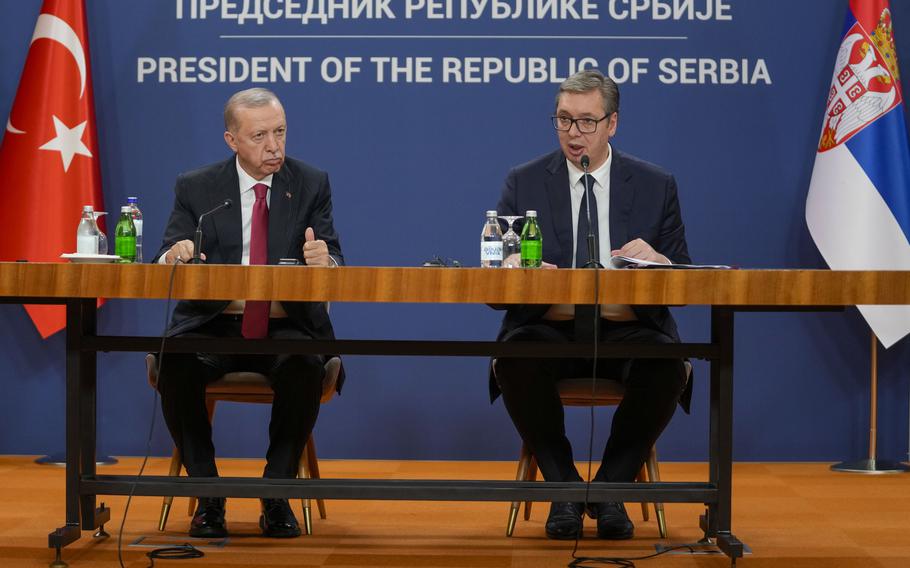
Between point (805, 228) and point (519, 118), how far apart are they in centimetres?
122

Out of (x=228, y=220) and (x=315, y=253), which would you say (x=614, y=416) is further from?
(x=228, y=220)

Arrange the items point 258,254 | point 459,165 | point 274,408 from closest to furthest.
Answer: point 274,408 → point 258,254 → point 459,165

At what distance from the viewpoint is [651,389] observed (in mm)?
2904

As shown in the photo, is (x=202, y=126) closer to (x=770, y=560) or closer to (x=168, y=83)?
(x=168, y=83)

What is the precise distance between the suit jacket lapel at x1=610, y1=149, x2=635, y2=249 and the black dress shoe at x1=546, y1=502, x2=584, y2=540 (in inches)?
29.5

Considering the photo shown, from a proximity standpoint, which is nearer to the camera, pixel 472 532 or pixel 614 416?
pixel 614 416

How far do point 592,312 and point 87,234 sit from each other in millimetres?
1305

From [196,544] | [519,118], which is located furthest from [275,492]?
[519,118]

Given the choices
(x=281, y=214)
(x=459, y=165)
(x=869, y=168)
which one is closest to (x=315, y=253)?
(x=281, y=214)

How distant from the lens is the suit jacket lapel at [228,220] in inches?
128

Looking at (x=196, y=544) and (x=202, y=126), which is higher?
(x=202, y=126)

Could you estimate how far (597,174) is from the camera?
3295 mm

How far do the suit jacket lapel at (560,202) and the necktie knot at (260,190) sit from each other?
0.82 meters

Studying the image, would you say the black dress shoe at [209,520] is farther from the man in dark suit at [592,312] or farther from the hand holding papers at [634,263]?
the hand holding papers at [634,263]
